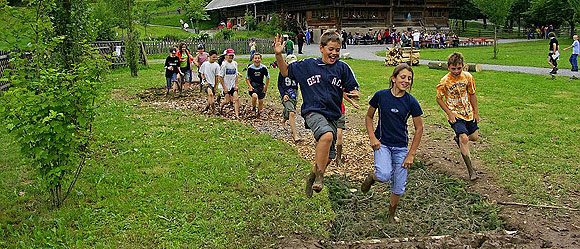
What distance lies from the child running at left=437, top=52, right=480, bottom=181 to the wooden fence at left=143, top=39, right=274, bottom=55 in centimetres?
2973

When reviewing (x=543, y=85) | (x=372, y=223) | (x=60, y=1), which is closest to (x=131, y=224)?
(x=372, y=223)

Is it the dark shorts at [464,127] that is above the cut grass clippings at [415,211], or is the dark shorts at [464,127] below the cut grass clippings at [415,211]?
above

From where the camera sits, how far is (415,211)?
618 cm

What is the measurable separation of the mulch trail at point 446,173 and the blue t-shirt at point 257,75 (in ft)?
2.92

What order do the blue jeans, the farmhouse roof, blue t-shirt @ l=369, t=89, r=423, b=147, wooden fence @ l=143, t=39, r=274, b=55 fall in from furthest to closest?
1. the farmhouse roof
2. wooden fence @ l=143, t=39, r=274, b=55
3. the blue jeans
4. blue t-shirt @ l=369, t=89, r=423, b=147

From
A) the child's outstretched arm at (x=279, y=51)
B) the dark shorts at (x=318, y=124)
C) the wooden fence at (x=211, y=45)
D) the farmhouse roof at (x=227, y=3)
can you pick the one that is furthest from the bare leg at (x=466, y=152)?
the farmhouse roof at (x=227, y=3)

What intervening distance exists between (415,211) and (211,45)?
31.4 meters

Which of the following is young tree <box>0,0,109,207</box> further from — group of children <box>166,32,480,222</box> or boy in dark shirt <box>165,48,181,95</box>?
→ boy in dark shirt <box>165,48,181,95</box>

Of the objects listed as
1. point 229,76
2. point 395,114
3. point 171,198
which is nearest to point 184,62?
point 229,76

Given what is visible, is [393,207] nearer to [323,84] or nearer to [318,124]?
[318,124]

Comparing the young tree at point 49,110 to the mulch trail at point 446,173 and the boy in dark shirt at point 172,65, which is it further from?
the boy in dark shirt at point 172,65

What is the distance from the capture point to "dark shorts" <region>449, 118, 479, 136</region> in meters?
6.91

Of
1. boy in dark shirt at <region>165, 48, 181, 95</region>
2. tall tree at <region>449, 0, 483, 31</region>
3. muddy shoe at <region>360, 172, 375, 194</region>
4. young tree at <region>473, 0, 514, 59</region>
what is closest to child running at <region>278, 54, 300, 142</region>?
muddy shoe at <region>360, 172, 375, 194</region>

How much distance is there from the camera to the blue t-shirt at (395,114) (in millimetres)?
5473
